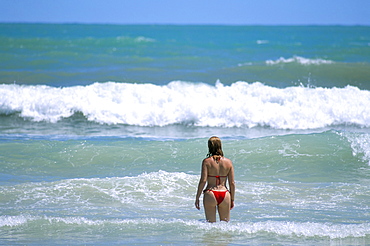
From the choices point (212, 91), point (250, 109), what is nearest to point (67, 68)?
point (212, 91)

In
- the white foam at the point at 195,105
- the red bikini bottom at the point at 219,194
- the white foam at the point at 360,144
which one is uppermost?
the white foam at the point at 195,105

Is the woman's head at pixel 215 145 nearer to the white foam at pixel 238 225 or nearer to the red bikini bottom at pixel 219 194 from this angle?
the red bikini bottom at pixel 219 194

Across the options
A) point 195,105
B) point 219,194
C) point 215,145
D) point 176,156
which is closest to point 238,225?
point 219,194

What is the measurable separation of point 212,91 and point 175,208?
9566 mm

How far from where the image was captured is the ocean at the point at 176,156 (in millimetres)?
5621

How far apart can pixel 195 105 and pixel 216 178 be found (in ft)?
30.3

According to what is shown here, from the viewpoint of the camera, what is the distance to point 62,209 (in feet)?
21.4

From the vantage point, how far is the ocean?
562 centimetres

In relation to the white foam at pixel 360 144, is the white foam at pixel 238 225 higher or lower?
lower

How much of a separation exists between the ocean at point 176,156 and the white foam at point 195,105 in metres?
0.05

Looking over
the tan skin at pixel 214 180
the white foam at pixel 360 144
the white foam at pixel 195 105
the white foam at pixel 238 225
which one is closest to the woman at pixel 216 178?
the tan skin at pixel 214 180

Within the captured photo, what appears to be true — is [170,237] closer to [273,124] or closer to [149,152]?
[149,152]

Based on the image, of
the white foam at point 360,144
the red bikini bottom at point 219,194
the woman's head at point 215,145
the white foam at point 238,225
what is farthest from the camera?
the white foam at point 360,144

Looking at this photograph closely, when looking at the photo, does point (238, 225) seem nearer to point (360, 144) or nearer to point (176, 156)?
point (176, 156)
